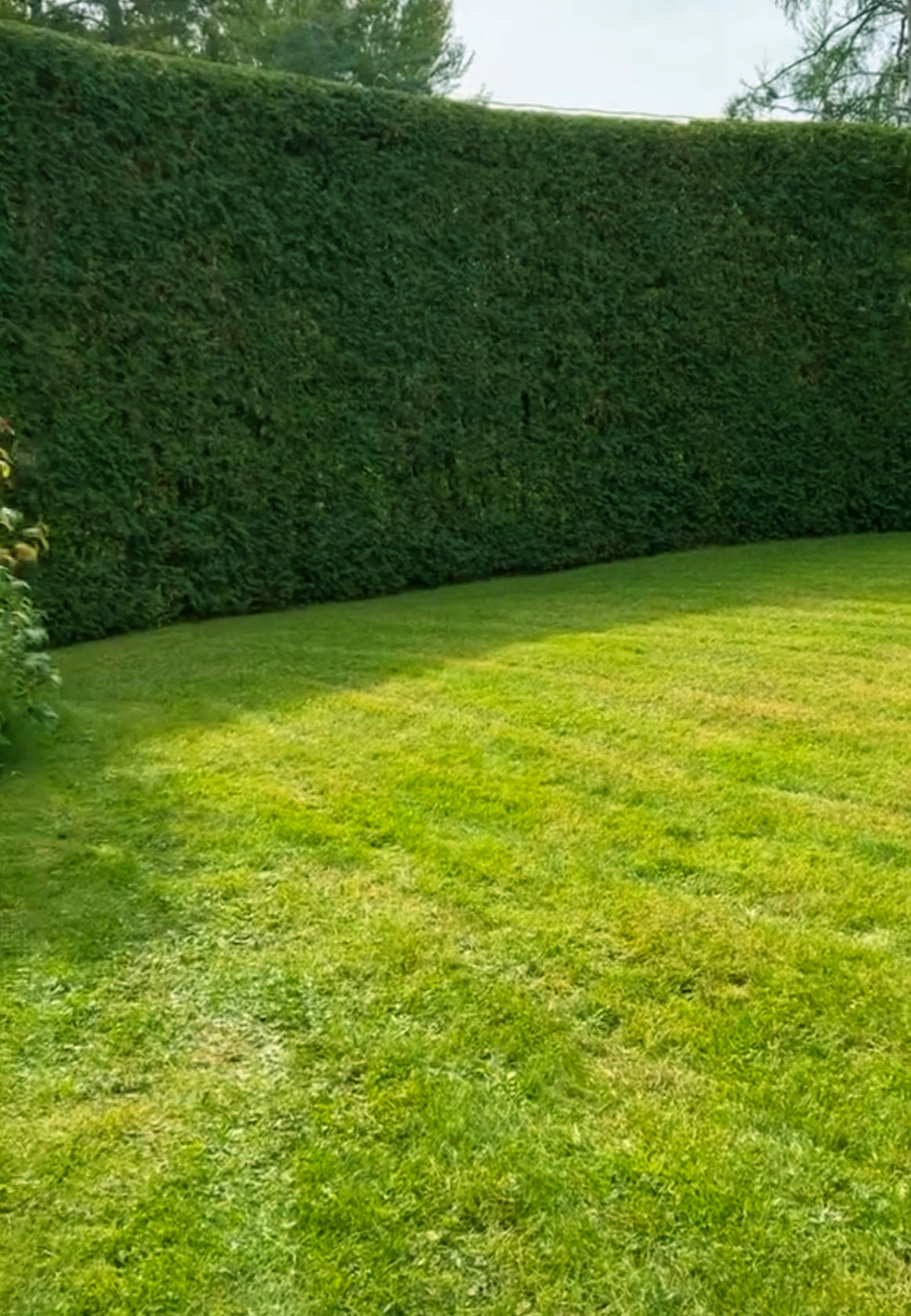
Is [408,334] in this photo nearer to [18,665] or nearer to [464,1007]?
[18,665]

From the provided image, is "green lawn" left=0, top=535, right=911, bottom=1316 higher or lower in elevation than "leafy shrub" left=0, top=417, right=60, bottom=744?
lower

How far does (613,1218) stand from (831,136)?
9.19 metres

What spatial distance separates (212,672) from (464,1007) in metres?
3.09

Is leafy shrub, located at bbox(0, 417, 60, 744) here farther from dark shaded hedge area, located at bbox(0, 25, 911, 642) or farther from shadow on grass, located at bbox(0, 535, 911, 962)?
dark shaded hedge area, located at bbox(0, 25, 911, 642)

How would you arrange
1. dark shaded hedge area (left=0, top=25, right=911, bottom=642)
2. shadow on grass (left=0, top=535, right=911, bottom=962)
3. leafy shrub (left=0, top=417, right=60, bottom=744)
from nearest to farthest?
shadow on grass (left=0, top=535, right=911, bottom=962) → leafy shrub (left=0, top=417, right=60, bottom=744) → dark shaded hedge area (left=0, top=25, right=911, bottom=642)

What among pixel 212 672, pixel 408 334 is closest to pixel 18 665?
pixel 212 672

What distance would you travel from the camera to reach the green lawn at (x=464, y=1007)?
1.54 meters

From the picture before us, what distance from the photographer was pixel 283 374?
22.5ft

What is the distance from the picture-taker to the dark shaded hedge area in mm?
6070

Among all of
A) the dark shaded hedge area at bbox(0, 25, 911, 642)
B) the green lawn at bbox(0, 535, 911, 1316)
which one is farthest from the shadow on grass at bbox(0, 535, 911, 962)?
the dark shaded hedge area at bbox(0, 25, 911, 642)

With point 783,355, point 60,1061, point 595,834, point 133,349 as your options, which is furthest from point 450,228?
point 60,1061

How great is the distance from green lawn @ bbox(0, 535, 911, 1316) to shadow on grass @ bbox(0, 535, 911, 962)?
22mm

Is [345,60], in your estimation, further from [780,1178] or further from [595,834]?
[780,1178]

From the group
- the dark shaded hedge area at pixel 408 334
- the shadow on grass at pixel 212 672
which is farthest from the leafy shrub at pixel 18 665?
the dark shaded hedge area at pixel 408 334
